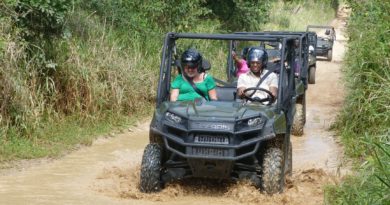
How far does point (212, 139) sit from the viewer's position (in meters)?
6.88

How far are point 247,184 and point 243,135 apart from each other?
20.8 inches

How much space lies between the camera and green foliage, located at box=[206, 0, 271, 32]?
21.6 m

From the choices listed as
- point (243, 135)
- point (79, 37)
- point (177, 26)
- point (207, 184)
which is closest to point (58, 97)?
point (79, 37)

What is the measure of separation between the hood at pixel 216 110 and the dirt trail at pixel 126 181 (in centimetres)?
70

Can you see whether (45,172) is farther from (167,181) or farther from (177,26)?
(177,26)

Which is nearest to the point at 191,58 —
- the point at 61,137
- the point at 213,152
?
the point at 213,152

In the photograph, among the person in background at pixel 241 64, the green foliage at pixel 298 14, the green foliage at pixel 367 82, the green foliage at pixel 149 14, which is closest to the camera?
the green foliage at pixel 367 82

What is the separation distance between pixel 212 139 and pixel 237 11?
15.4 metres

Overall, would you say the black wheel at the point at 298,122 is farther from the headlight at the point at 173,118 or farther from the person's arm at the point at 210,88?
the headlight at the point at 173,118

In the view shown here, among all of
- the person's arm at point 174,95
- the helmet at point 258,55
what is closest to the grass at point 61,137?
the person's arm at point 174,95

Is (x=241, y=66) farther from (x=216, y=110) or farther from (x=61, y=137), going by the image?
(x=216, y=110)

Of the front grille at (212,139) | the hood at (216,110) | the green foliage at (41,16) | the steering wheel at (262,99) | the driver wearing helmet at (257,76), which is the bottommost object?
the front grille at (212,139)

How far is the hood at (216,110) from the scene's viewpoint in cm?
696

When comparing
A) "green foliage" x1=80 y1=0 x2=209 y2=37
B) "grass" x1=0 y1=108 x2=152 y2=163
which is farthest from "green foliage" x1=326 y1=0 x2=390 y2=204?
"green foliage" x1=80 y1=0 x2=209 y2=37
